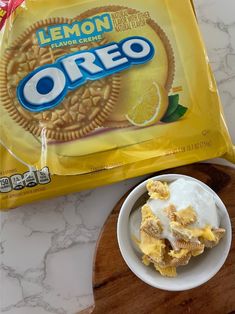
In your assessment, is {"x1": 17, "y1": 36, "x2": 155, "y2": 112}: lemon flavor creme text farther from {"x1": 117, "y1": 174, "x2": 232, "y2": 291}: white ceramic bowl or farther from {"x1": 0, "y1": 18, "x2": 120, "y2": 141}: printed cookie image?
{"x1": 117, "y1": 174, "x2": 232, "y2": 291}: white ceramic bowl

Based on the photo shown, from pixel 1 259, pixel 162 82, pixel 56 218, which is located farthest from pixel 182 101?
pixel 1 259

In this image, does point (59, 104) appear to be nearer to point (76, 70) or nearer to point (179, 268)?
point (76, 70)

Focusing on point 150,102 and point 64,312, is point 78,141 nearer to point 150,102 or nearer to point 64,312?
point 150,102

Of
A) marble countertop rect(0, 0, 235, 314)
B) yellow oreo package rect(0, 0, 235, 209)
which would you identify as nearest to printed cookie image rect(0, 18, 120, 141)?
yellow oreo package rect(0, 0, 235, 209)

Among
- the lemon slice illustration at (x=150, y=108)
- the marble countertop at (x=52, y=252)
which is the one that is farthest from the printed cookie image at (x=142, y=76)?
the marble countertop at (x=52, y=252)

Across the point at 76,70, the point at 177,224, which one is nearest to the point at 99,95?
the point at 76,70
